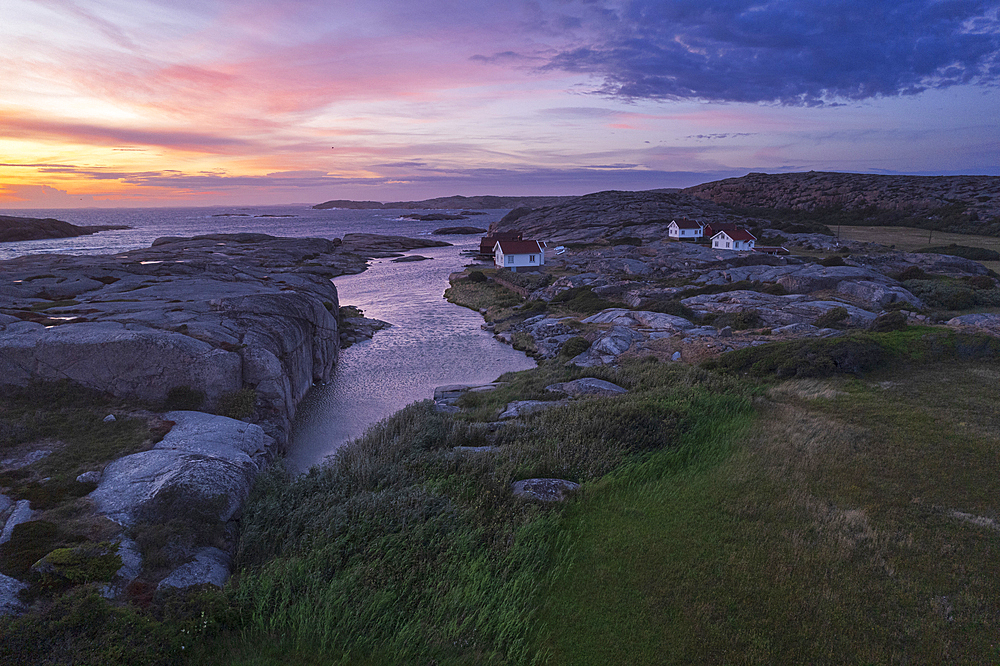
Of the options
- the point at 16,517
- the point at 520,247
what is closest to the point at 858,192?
the point at 520,247

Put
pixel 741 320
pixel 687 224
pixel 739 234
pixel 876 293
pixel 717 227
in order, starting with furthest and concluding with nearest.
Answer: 1. pixel 687 224
2. pixel 717 227
3. pixel 739 234
4. pixel 876 293
5. pixel 741 320

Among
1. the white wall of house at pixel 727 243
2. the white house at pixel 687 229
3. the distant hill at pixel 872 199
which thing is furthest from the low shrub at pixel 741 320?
the distant hill at pixel 872 199

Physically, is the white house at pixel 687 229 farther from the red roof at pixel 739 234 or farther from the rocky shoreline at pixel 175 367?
the rocky shoreline at pixel 175 367

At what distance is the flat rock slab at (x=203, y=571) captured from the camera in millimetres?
8945

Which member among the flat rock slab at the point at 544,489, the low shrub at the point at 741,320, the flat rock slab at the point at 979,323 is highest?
the flat rock slab at the point at 979,323

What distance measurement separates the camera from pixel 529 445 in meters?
13.7

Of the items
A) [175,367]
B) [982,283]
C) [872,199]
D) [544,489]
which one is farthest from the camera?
[872,199]

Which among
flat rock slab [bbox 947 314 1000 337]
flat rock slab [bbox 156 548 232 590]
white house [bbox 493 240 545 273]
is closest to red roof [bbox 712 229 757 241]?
white house [bbox 493 240 545 273]

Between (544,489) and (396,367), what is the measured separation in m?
20.6

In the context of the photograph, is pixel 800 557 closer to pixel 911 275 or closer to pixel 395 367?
pixel 395 367

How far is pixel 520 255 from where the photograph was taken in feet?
238

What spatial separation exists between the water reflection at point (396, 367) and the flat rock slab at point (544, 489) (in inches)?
372

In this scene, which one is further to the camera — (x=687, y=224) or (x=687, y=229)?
(x=687, y=224)

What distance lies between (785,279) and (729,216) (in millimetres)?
92375
